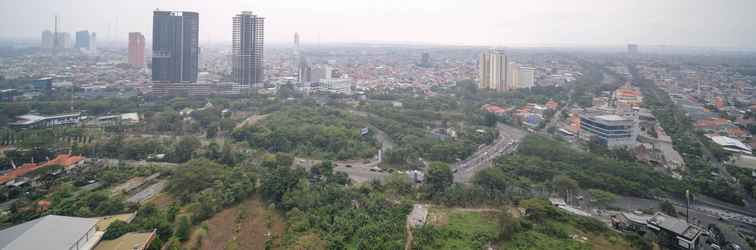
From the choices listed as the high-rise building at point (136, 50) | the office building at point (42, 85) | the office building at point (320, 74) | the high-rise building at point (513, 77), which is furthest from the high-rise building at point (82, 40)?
the high-rise building at point (513, 77)

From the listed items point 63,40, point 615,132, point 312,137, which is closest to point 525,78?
point 615,132

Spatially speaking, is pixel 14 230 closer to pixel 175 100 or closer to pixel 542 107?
pixel 175 100

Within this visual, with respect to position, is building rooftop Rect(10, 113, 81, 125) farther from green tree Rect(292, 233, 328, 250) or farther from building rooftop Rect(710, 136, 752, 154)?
building rooftop Rect(710, 136, 752, 154)

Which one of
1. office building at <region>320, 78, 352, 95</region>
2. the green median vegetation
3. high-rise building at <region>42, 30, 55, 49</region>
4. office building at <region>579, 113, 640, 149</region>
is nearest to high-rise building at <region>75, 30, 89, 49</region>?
high-rise building at <region>42, 30, 55, 49</region>

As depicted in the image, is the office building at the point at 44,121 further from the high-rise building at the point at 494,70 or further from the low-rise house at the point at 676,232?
the high-rise building at the point at 494,70

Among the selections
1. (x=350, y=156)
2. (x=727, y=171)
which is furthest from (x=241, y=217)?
(x=727, y=171)
